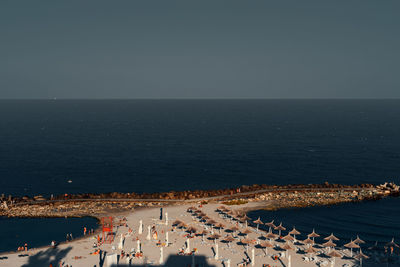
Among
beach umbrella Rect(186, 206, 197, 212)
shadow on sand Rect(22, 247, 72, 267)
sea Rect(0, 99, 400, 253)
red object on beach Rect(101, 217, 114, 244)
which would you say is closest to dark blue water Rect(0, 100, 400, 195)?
sea Rect(0, 99, 400, 253)

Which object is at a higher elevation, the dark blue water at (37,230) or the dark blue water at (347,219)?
the dark blue water at (37,230)

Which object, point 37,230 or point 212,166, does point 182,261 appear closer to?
point 37,230

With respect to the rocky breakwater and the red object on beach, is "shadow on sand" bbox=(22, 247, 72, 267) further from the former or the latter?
the rocky breakwater

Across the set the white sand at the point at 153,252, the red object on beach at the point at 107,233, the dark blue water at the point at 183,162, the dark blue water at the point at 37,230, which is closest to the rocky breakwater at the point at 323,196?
the dark blue water at the point at 183,162

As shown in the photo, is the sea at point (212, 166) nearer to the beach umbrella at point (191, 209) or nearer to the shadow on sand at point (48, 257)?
the shadow on sand at point (48, 257)

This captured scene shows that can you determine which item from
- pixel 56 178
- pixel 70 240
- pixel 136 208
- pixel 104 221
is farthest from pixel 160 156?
pixel 70 240

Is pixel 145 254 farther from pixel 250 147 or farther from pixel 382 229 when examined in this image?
pixel 250 147

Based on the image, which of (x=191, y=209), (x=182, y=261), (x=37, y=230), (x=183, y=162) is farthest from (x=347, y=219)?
(x=183, y=162)
